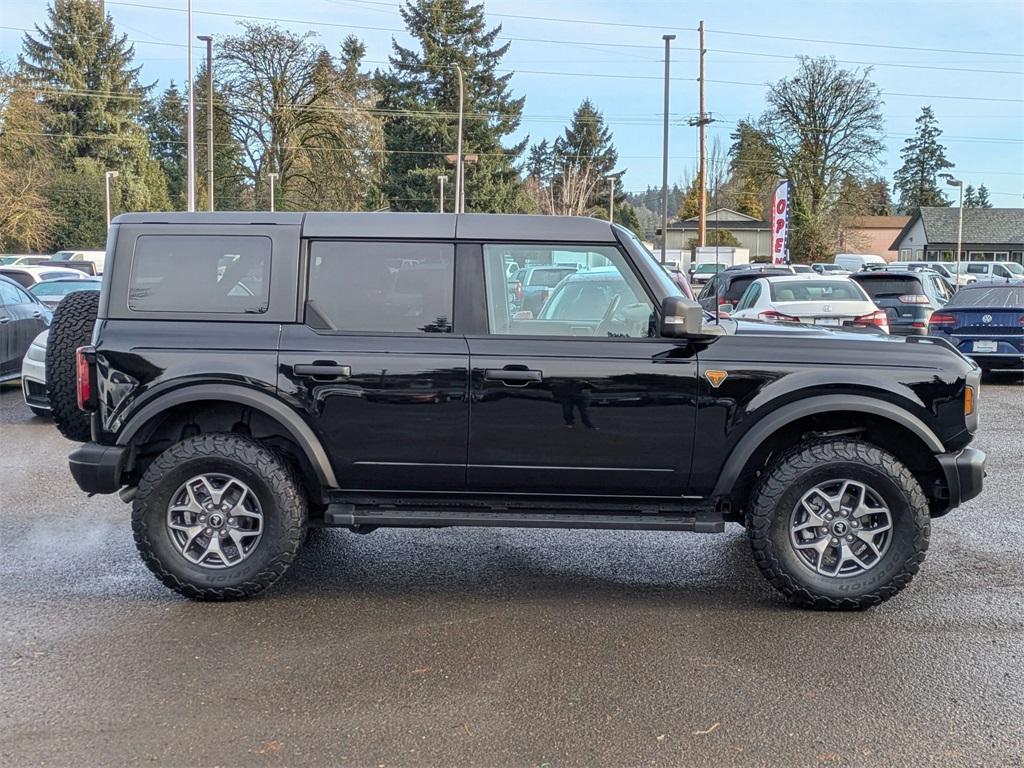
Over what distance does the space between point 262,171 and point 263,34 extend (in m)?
7.44

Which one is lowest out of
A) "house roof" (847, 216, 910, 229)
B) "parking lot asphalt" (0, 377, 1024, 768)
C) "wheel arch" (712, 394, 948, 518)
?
"parking lot asphalt" (0, 377, 1024, 768)

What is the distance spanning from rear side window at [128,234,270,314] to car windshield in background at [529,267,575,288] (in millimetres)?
1375

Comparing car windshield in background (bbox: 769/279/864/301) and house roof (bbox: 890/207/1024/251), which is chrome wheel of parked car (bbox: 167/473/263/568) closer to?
car windshield in background (bbox: 769/279/864/301)

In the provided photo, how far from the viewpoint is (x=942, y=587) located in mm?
5273

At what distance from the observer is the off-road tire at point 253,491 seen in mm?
4871

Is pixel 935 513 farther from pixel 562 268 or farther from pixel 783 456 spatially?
pixel 562 268

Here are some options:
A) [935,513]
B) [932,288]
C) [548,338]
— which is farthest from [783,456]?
[932,288]

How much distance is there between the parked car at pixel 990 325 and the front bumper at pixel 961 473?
32.9 ft

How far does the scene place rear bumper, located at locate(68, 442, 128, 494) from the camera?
16.0ft

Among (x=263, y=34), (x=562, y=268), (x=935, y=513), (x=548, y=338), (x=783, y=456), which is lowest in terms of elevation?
(x=935, y=513)

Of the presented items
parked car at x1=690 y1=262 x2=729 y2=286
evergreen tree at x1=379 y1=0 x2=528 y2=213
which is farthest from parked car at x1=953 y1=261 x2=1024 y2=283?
evergreen tree at x1=379 y1=0 x2=528 y2=213

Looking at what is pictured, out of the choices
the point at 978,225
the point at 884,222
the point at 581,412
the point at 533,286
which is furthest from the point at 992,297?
the point at 884,222

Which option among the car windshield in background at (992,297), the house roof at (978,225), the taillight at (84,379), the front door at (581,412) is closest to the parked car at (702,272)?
the car windshield in background at (992,297)

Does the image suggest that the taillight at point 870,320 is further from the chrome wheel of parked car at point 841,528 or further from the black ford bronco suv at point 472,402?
the chrome wheel of parked car at point 841,528
